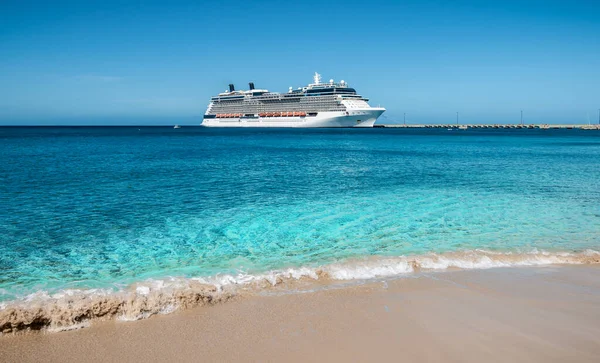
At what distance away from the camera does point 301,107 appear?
101 m

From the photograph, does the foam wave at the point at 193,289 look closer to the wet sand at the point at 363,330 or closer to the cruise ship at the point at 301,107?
the wet sand at the point at 363,330

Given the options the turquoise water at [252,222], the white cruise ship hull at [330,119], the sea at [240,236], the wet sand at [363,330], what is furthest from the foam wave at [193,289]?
the white cruise ship hull at [330,119]

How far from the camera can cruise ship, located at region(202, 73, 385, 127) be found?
96.4 m

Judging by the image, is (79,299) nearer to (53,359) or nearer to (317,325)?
(53,359)

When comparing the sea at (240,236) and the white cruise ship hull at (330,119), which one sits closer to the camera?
the sea at (240,236)

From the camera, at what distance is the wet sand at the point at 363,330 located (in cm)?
406

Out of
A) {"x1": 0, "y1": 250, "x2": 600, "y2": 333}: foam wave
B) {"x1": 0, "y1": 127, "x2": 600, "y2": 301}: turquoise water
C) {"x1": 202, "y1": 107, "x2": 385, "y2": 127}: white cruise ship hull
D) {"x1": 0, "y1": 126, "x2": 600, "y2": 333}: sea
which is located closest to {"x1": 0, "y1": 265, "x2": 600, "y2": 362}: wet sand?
{"x1": 0, "y1": 250, "x2": 600, "y2": 333}: foam wave

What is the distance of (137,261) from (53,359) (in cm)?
330

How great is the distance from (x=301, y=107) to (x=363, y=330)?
98.8 metres

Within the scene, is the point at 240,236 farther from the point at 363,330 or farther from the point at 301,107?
the point at 301,107

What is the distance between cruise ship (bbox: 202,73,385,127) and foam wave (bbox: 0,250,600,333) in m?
90.1

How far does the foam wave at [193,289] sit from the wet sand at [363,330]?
0.65ft

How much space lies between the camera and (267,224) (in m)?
10.2

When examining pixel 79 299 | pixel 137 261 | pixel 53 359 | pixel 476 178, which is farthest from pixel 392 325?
pixel 476 178
